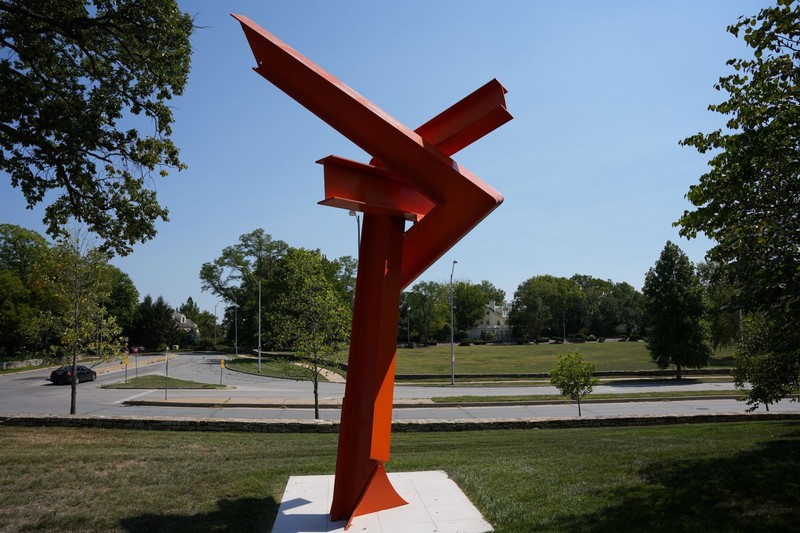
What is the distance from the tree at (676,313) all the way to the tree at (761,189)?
3378cm

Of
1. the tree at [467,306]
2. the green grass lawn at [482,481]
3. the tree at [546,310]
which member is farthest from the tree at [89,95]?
the tree at [467,306]

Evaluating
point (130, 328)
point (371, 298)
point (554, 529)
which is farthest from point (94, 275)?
point (130, 328)

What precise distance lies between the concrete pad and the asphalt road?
12.8m

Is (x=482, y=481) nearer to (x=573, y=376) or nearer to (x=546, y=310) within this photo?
(x=573, y=376)

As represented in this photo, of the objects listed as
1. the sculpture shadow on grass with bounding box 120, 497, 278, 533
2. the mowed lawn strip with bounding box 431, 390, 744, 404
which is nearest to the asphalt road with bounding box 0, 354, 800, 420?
the mowed lawn strip with bounding box 431, 390, 744, 404

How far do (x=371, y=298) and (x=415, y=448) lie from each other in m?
6.86

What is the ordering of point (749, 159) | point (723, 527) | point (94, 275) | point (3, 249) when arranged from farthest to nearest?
point (3, 249) < point (94, 275) < point (749, 159) < point (723, 527)

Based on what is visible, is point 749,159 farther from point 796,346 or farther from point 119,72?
point 119,72

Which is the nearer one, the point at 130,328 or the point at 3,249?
the point at 3,249

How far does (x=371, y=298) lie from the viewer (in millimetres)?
7836

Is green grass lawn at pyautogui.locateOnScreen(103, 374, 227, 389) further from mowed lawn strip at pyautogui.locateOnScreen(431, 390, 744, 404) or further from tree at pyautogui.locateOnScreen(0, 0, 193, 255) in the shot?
tree at pyautogui.locateOnScreen(0, 0, 193, 255)

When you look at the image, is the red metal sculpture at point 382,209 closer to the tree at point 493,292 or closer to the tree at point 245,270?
the tree at point 245,270

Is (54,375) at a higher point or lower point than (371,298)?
lower

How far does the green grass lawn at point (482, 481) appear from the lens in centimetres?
704
